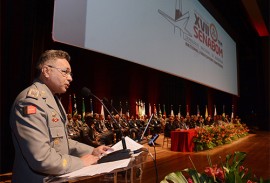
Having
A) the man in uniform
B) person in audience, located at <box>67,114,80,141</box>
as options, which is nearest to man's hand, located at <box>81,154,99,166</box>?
the man in uniform

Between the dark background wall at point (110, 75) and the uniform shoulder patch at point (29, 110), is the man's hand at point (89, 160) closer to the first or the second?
the uniform shoulder patch at point (29, 110)

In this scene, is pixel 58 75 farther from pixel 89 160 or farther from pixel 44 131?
pixel 89 160

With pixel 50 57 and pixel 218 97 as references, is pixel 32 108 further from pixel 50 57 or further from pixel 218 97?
pixel 218 97

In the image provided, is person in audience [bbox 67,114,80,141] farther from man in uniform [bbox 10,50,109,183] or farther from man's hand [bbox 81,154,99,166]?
man's hand [bbox 81,154,99,166]

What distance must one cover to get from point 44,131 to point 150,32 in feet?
7.95

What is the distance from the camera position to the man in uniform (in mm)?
952

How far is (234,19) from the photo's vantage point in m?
8.20

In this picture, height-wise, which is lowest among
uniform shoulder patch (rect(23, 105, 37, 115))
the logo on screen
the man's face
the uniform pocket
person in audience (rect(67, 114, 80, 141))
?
person in audience (rect(67, 114, 80, 141))

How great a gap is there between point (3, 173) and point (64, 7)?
2.07 metres

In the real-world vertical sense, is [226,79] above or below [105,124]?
above

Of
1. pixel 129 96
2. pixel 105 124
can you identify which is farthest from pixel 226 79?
pixel 105 124

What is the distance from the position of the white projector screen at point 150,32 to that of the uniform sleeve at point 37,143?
109 centimetres

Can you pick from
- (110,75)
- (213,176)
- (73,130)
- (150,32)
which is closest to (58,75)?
(213,176)

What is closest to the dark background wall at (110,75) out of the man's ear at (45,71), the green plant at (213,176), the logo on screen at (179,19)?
the logo on screen at (179,19)
